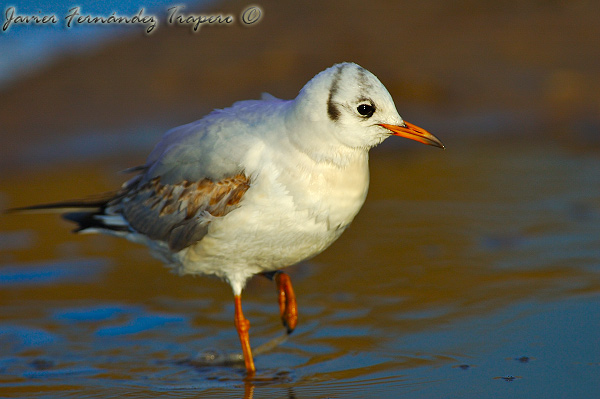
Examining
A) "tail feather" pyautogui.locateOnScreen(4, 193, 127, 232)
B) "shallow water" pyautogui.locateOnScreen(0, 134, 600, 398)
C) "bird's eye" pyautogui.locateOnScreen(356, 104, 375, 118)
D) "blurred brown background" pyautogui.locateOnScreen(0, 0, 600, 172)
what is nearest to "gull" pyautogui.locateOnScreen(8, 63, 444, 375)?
"bird's eye" pyautogui.locateOnScreen(356, 104, 375, 118)

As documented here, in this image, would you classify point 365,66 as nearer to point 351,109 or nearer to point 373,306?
point 373,306

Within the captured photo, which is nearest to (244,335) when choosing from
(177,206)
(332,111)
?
(177,206)

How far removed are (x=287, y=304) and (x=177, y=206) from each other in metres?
0.89

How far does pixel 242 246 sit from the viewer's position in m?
4.92

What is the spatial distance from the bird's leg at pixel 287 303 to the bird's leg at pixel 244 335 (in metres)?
0.25

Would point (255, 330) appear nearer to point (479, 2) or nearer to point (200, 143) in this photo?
point (200, 143)

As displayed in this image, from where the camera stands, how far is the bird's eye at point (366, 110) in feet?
15.3

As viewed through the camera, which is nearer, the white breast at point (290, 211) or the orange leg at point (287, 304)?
the white breast at point (290, 211)

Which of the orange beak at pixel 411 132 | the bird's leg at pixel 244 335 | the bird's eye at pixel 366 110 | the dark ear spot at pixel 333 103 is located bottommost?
the bird's leg at pixel 244 335

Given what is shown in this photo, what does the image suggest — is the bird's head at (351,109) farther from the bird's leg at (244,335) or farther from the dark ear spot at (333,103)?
the bird's leg at (244,335)

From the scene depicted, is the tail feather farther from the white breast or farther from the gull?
the white breast

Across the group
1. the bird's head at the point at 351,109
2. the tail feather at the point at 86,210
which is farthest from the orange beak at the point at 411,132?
the tail feather at the point at 86,210

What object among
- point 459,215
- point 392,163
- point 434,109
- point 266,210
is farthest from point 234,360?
A: point 434,109

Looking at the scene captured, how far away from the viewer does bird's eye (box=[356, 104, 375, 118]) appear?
4.65m
